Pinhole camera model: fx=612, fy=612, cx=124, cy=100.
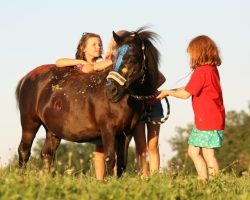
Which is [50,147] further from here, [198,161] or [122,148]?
[198,161]

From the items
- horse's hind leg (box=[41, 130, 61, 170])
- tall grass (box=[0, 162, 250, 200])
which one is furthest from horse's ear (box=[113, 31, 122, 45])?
horse's hind leg (box=[41, 130, 61, 170])

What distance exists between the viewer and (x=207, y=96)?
8.58 metres

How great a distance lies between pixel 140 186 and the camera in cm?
624

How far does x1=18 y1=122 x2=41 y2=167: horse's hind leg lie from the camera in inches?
406

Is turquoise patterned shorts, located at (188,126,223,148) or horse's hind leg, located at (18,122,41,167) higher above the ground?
turquoise patterned shorts, located at (188,126,223,148)

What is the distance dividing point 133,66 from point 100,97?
0.76 metres

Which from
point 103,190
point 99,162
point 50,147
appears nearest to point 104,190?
point 103,190

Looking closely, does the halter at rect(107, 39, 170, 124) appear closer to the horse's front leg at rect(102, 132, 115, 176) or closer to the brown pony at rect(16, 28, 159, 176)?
the brown pony at rect(16, 28, 159, 176)

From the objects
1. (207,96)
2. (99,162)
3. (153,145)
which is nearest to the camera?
(207,96)

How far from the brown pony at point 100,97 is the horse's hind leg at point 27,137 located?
3 cm

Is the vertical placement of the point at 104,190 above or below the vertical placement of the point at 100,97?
below

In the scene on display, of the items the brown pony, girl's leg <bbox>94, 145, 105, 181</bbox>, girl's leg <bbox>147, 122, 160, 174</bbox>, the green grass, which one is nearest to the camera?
the green grass

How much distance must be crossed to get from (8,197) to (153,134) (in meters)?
4.16

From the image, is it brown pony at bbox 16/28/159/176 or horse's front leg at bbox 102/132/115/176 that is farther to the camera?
horse's front leg at bbox 102/132/115/176
